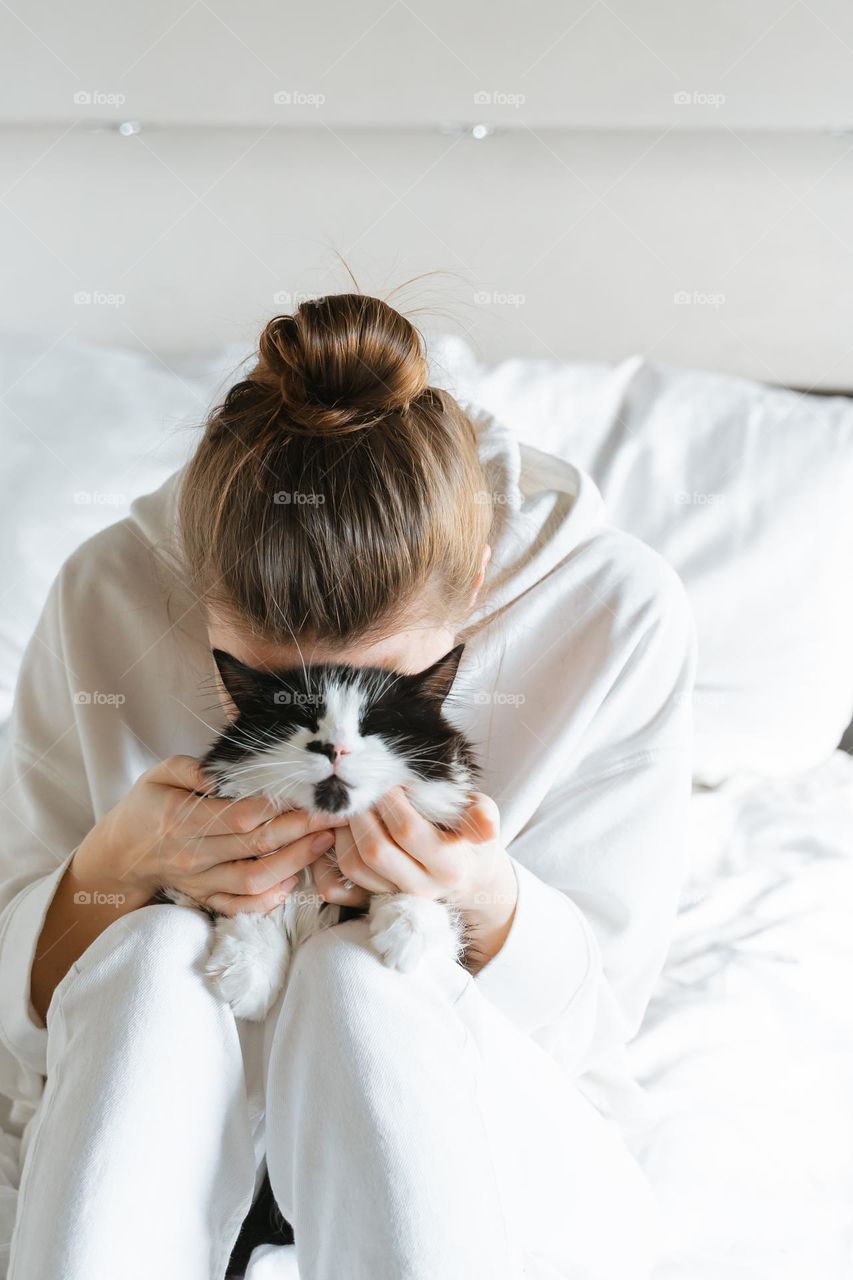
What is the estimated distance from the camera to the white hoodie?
1059mm

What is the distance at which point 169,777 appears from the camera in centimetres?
86

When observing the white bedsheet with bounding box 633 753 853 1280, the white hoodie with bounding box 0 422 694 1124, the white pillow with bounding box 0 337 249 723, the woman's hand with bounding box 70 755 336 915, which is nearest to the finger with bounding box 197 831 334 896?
the woman's hand with bounding box 70 755 336 915

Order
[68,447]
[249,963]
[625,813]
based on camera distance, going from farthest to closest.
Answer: [68,447] → [625,813] → [249,963]

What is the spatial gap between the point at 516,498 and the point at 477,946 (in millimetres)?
464

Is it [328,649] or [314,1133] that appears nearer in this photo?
[314,1133]

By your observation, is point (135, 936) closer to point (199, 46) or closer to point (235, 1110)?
point (235, 1110)

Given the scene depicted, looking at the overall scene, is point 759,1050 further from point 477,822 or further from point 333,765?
point 333,765

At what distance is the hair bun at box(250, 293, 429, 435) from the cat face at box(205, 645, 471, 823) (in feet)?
0.70

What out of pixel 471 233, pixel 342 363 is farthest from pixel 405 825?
pixel 471 233

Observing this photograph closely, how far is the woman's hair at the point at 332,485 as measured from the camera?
823mm

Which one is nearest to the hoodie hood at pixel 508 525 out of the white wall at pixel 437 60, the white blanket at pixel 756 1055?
the white blanket at pixel 756 1055

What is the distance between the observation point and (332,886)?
0.83 meters

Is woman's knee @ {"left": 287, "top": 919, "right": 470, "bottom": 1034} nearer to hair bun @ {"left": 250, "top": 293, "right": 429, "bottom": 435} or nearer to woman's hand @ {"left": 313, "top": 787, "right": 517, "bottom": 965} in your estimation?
woman's hand @ {"left": 313, "top": 787, "right": 517, "bottom": 965}

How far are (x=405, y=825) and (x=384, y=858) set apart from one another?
0.10ft
